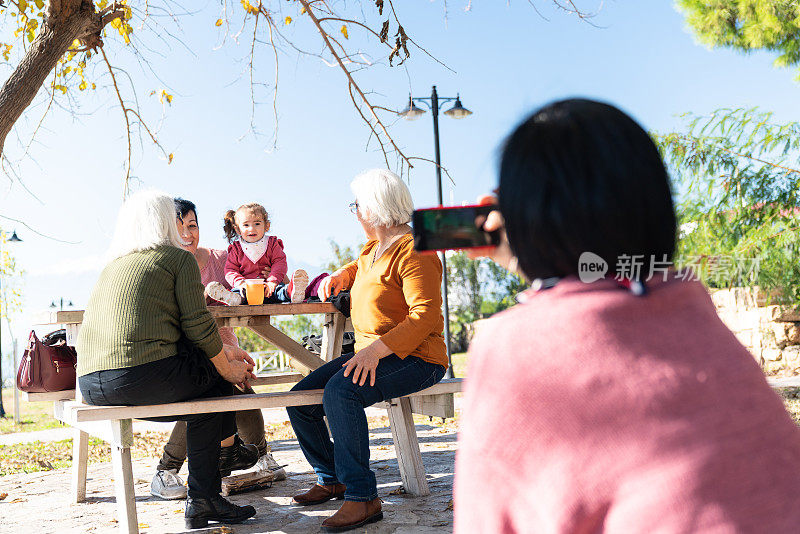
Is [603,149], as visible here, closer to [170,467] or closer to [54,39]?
[170,467]

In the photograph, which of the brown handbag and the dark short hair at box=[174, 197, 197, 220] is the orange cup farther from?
the brown handbag

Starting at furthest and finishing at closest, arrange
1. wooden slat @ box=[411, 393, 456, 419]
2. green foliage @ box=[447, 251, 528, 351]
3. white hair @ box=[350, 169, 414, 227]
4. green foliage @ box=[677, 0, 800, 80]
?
green foliage @ box=[447, 251, 528, 351], green foliage @ box=[677, 0, 800, 80], wooden slat @ box=[411, 393, 456, 419], white hair @ box=[350, 169, 414, 227]

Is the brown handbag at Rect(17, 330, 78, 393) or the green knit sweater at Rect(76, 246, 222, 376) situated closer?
the green knit sweater at Rect(76, 246, 222, 376)

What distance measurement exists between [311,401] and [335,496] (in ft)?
2.33

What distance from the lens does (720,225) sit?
296 inches

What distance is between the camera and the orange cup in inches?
166

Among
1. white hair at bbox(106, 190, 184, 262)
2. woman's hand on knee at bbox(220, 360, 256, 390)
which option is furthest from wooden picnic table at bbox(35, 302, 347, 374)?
white hair at bbox(106, 190, 184, 262)

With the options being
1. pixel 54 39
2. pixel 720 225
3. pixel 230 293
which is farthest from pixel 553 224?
pixel 720 225

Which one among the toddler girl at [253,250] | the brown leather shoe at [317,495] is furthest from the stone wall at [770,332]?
the brown leather shoe at [317,495]

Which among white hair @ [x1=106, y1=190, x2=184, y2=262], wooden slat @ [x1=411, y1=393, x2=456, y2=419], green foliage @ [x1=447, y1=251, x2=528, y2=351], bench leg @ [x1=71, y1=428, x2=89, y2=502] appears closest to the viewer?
white hair @ [x1=106, y1=190, x2=184, y2=262]

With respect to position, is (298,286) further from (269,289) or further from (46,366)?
(46,366)

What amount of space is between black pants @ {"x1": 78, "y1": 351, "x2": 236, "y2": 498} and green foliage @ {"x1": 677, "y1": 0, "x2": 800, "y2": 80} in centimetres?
740

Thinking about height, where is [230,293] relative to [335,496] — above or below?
above

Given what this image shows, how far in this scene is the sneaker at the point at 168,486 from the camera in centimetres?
410
